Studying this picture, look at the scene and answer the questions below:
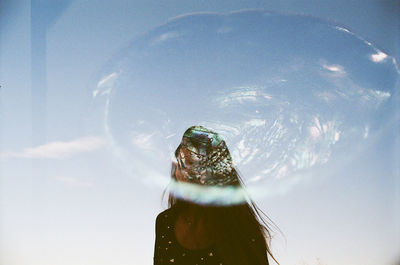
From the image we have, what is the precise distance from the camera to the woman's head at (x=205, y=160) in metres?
3.16

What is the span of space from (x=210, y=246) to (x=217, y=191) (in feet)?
1.76

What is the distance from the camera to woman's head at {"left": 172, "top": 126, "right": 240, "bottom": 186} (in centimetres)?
316

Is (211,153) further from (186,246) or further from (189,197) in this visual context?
(186,246)

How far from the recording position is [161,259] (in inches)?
123

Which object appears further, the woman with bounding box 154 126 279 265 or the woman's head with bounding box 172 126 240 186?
the woman's head with bounding box 172 126 240 186

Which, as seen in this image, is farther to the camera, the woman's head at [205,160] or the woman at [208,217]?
the woman's head at [205,160]

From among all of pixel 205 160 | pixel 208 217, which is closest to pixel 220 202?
pixel 208 217

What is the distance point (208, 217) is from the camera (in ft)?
10.5

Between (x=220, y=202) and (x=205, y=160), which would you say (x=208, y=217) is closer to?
(x=220, y=202)

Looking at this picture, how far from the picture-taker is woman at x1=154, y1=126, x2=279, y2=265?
119 inches

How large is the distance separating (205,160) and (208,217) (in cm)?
59

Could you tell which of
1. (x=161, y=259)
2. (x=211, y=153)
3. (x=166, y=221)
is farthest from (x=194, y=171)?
(x=161, y=259)

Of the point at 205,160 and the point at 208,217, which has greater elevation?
the point at 205,160

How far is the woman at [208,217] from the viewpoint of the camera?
303 cm
